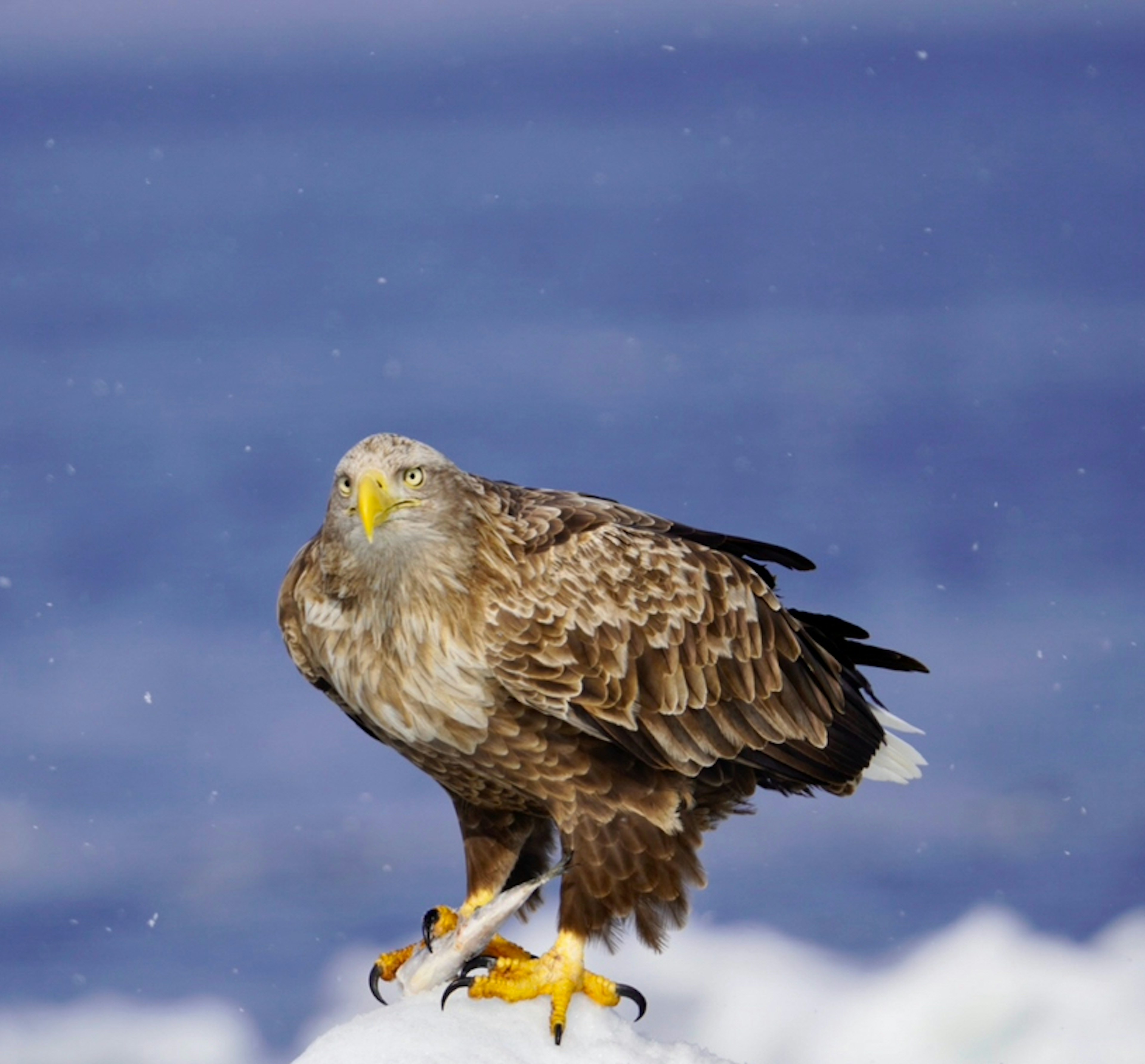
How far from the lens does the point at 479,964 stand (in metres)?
6.65

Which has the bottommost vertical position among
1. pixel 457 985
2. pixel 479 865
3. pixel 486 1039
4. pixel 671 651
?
pixel 486 1039

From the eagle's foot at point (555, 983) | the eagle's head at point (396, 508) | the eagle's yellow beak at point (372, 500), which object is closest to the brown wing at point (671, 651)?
the eagle's head at point (396, 508)

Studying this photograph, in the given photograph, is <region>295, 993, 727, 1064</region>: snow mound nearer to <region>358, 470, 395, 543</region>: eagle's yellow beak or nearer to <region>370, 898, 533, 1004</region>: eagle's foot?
<region>370, 898, 533, 1004</region>: eagle's foot

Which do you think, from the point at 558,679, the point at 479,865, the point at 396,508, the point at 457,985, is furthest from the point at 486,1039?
the point at 396,508

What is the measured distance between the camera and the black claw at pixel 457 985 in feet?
21.4

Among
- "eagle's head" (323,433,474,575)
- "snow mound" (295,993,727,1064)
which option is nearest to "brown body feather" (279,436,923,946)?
"eagle's head" (323,433,474,575)

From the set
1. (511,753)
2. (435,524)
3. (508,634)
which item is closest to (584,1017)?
(511,753)

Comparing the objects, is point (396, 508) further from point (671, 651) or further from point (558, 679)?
point (671, 651)

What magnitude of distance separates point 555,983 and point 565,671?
1.03 metres

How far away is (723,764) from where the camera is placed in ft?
22.7

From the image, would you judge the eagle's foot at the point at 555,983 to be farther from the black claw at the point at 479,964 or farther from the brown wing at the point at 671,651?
the brown wing at the point at 671,651

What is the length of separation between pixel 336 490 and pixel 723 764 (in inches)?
68.5

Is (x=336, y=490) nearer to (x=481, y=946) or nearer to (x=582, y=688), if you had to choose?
(x=582, y=688)

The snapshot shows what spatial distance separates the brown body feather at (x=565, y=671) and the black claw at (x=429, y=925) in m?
0.19
